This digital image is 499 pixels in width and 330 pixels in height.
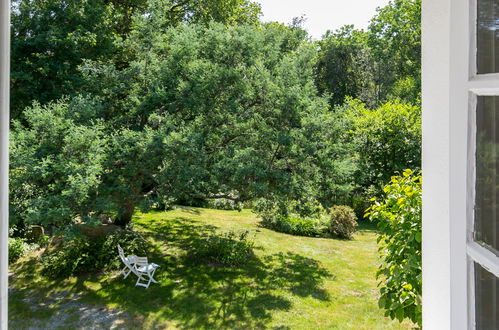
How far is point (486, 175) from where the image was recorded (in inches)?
22.8

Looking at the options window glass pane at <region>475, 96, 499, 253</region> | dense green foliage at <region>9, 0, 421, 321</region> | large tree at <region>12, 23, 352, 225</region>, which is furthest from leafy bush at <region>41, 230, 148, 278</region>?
window glass pane at <region>475, 96, 499, 253</region>

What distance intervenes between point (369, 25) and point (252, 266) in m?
9.24

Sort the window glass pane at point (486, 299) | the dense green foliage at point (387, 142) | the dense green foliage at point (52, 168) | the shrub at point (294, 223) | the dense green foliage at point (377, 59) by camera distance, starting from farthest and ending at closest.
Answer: the dense green foliage at point (377, 59), the dense green foliage at point (387, 142), the shrub at point (294, 223), the dense green foliage at point (52, 168), the window glass pane at point (486, 299)

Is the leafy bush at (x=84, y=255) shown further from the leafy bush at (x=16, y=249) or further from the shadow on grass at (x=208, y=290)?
the leafy bush at (x=16, y=249)

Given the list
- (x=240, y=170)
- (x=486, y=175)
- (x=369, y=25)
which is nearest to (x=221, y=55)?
(x=240, y=170)

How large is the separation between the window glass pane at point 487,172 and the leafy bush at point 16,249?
5.22 m

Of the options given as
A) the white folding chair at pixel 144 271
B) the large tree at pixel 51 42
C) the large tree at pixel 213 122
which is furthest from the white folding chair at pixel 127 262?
the large tree at pixel 51 42

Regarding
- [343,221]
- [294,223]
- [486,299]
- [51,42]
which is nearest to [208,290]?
[294,223]

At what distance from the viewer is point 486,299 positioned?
0.57 m

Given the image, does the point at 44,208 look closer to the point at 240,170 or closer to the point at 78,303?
the point at 78,303

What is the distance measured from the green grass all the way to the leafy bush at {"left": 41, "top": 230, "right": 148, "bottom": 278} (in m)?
0.14

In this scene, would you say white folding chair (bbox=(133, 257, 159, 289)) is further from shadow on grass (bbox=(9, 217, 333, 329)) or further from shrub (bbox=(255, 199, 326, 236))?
shrub (bbox=(255, 199, 326, 236))

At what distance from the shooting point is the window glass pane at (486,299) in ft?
1.84

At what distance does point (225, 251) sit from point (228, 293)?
91cm
